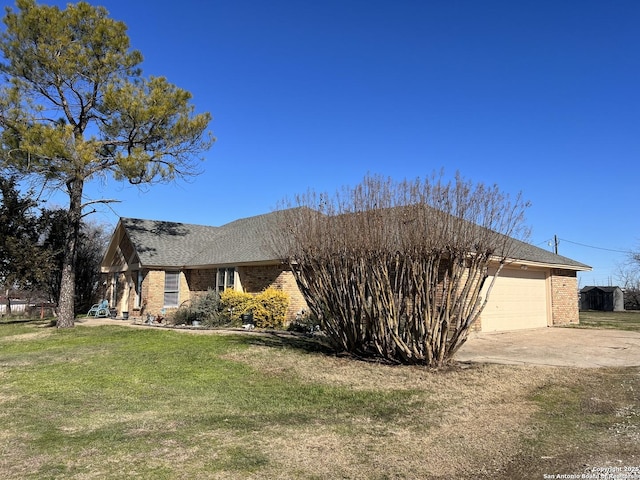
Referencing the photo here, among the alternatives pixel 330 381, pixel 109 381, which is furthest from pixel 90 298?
pixel 330 381

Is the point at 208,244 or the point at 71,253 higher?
the point at 208,244

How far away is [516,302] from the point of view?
17531mm

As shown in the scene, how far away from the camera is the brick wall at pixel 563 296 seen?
777 inches

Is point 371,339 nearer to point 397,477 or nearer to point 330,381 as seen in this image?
point 330,381

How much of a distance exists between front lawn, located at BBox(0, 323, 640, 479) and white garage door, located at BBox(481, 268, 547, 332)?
6830mm

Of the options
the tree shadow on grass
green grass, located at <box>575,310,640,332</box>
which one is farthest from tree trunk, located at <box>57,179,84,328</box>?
green grass, located at <box>575,310,640,332</box>

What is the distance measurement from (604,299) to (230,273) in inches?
1298

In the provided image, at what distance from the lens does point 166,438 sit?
527 centimetres

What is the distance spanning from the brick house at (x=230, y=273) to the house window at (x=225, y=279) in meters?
0.04

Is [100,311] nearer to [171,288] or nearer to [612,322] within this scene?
[171,288]

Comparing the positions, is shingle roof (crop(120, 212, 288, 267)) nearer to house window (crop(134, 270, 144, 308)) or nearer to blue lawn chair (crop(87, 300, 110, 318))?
house window (crop(134, 270, 144, 308))

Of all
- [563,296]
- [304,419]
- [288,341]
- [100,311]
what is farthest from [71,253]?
[563,296]

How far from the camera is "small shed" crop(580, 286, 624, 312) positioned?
38853mm

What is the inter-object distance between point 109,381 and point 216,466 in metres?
4.91
